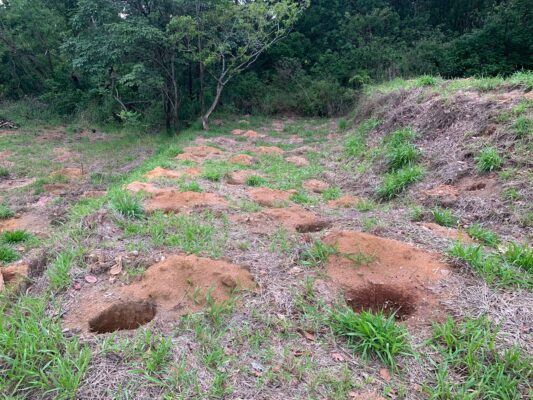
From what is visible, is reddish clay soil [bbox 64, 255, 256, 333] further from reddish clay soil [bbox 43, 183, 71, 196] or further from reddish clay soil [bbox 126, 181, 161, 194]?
reddish clay soil [bbox 43, 183, 71, 196]

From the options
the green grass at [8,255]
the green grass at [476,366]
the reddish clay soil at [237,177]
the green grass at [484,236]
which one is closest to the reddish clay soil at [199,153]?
the reddish clay soil at [237,177]

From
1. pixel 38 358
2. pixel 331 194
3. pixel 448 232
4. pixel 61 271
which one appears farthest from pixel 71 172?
pixel 448 232

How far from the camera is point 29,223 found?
422cm

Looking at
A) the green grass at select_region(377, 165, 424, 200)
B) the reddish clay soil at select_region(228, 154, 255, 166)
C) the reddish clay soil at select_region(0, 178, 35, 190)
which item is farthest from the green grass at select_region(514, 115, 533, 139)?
the reddish clay soil at select_region(0, 178, 35, 190)

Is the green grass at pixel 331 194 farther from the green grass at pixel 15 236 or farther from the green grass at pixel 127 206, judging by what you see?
the green grass at pixel 15 236

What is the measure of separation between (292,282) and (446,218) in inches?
70.0

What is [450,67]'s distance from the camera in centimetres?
1244

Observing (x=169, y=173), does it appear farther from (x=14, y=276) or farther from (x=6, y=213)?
(x=14, y=276)

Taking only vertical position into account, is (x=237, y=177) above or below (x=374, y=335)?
below

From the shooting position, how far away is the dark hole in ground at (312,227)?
333 centimetres

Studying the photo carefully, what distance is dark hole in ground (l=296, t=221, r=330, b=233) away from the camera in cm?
333

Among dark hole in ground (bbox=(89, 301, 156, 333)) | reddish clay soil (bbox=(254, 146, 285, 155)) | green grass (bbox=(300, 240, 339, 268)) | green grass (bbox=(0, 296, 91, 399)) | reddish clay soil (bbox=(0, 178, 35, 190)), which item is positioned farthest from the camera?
reddish clay soil (bbox=(254, 146, 285, 155))

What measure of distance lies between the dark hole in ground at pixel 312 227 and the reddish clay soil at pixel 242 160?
Answer: 3.06 meters

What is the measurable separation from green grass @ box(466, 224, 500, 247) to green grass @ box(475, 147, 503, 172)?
3.79 ft
